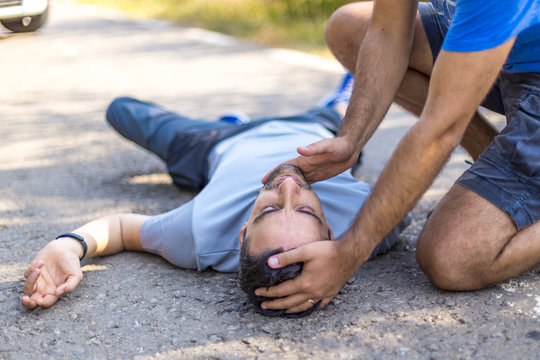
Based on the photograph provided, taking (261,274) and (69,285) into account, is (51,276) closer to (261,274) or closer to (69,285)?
(69,285)

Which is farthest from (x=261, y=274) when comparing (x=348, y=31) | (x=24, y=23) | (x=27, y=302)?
(x=24, y=23)

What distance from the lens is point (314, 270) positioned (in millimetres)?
1916

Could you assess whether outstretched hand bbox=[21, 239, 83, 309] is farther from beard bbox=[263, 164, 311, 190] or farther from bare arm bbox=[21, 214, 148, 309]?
beard bbox=[263, 164, 311, 190]

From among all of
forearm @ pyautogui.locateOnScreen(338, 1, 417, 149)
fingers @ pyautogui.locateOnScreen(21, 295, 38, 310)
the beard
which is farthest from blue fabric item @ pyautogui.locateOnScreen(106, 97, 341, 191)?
fingers @ pyautogui.locateOnScreen(21, 295, 38, 310)

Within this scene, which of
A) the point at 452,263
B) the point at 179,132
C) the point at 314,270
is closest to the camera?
the point at 314,270

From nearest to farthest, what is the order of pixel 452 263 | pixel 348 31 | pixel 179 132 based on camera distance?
pixel 452 263
pixel 348 31
pixel 179 132

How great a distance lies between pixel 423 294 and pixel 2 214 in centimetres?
210

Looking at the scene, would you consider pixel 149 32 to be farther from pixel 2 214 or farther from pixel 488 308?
pixel 488 308

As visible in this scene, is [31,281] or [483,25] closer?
[483,25]

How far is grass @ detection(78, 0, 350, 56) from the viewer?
28.1 feet

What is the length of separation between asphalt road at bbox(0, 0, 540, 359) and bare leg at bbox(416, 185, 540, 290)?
67 millimetres

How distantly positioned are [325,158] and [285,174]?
0.18 metres

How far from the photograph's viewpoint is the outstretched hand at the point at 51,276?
7.22 ft

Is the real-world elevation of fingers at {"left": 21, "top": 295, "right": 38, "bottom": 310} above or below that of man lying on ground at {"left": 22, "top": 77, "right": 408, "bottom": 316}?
below
